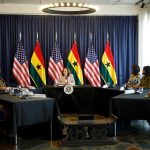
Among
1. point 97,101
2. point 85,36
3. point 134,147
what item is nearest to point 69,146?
point 134,147

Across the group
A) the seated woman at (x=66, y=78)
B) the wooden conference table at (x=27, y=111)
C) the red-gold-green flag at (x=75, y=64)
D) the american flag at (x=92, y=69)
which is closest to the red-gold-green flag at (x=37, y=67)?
the red-gold-green flag at (x=75, y=64)

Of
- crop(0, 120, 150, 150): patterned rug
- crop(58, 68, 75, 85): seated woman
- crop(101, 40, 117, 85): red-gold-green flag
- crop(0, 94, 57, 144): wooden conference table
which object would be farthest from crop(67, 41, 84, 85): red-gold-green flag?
crop(0, 94, 57, 144): wooden conference table

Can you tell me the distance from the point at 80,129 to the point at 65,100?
2.15m

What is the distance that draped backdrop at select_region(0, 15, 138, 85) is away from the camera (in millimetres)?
Result: 8422

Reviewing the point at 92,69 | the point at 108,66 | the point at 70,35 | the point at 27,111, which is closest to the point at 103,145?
the point at 27,111

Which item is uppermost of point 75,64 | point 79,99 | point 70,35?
point 70,35

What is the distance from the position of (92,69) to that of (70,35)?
1172mm

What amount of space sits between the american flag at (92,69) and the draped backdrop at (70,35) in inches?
7.2

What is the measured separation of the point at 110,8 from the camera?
8609mm

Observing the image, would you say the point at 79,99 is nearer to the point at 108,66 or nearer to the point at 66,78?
the point at 66,78

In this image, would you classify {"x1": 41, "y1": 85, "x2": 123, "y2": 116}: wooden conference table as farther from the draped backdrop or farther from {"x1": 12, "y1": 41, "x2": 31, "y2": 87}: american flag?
the draped backdrop

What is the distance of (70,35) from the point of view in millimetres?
8633

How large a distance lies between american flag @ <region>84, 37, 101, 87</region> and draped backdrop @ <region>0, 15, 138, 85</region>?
183 mm

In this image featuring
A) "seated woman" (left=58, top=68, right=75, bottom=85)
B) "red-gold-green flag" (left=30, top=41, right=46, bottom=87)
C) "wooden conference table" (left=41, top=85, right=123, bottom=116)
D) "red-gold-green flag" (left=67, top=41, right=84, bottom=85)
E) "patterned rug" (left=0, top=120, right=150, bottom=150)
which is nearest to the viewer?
"patterned rug" (left=0, top=120, right=150, bottom=150)
